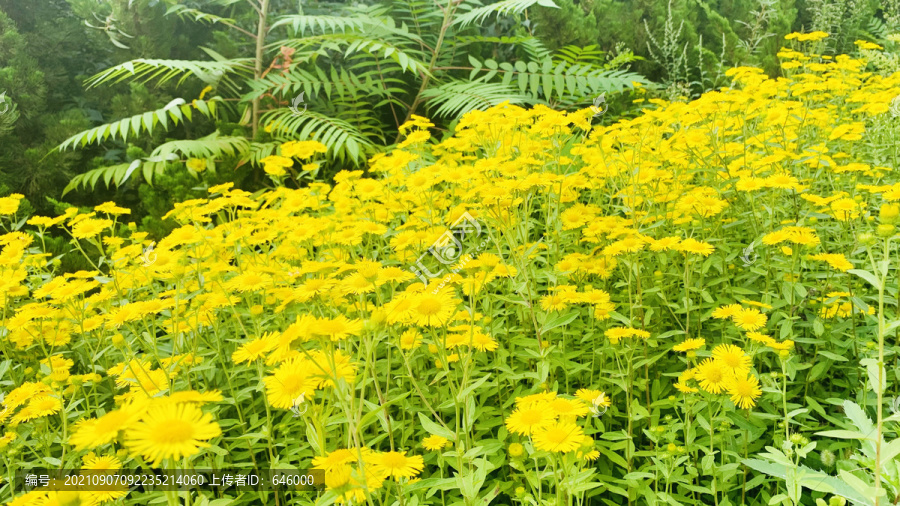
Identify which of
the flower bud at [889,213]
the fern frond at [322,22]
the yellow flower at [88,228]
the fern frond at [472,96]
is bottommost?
the yellow flower at [88,228]

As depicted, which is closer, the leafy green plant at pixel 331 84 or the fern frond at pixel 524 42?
the leafy green plant at pixel 331 84

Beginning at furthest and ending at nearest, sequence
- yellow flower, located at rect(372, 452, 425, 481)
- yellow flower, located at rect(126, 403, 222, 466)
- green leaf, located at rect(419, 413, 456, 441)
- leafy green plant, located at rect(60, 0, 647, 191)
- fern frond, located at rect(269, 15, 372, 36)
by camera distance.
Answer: fern frond, located at rect(269, 15, 372, 36) < leafy green plant, located at rect(60, 0, 647, 191) < green leaf, located at rect(419, 413, 456, 441) < yellow flower, located at rect(372, 452, 425, 481) < yellow flower, located at rect(126, 403, 222, 466)

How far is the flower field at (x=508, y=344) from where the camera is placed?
107cm

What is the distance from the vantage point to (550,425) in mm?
1016

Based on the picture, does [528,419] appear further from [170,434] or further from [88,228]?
[88,228]

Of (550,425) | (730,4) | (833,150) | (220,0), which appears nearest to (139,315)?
(550,425)

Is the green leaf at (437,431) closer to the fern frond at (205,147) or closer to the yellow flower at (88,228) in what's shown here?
the yellow flower at (88,228)

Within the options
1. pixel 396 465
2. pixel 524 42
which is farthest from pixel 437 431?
pixel 524 42

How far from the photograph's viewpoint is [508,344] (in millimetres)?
1893

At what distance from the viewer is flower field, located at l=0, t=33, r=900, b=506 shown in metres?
1.07

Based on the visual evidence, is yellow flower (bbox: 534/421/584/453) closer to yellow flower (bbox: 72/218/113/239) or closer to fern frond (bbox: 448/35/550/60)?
yellow flower (bbox: 72/218/113/239)

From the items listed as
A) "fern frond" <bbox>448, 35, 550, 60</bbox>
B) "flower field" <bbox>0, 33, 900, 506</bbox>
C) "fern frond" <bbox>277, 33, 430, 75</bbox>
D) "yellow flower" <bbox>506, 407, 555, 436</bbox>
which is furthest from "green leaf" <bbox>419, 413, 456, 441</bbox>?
"fern frond" <bbox>448, 35, 550, 60</bbox>

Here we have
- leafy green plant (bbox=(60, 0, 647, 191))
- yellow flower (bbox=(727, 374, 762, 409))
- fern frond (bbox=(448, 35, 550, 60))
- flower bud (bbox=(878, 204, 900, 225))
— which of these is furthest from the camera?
fern frond (bbox=(448, 35, 550, 60))

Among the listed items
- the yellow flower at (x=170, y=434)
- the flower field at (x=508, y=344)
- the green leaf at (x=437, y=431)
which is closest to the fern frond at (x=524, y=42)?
the flower field at (x=508, y=344)
